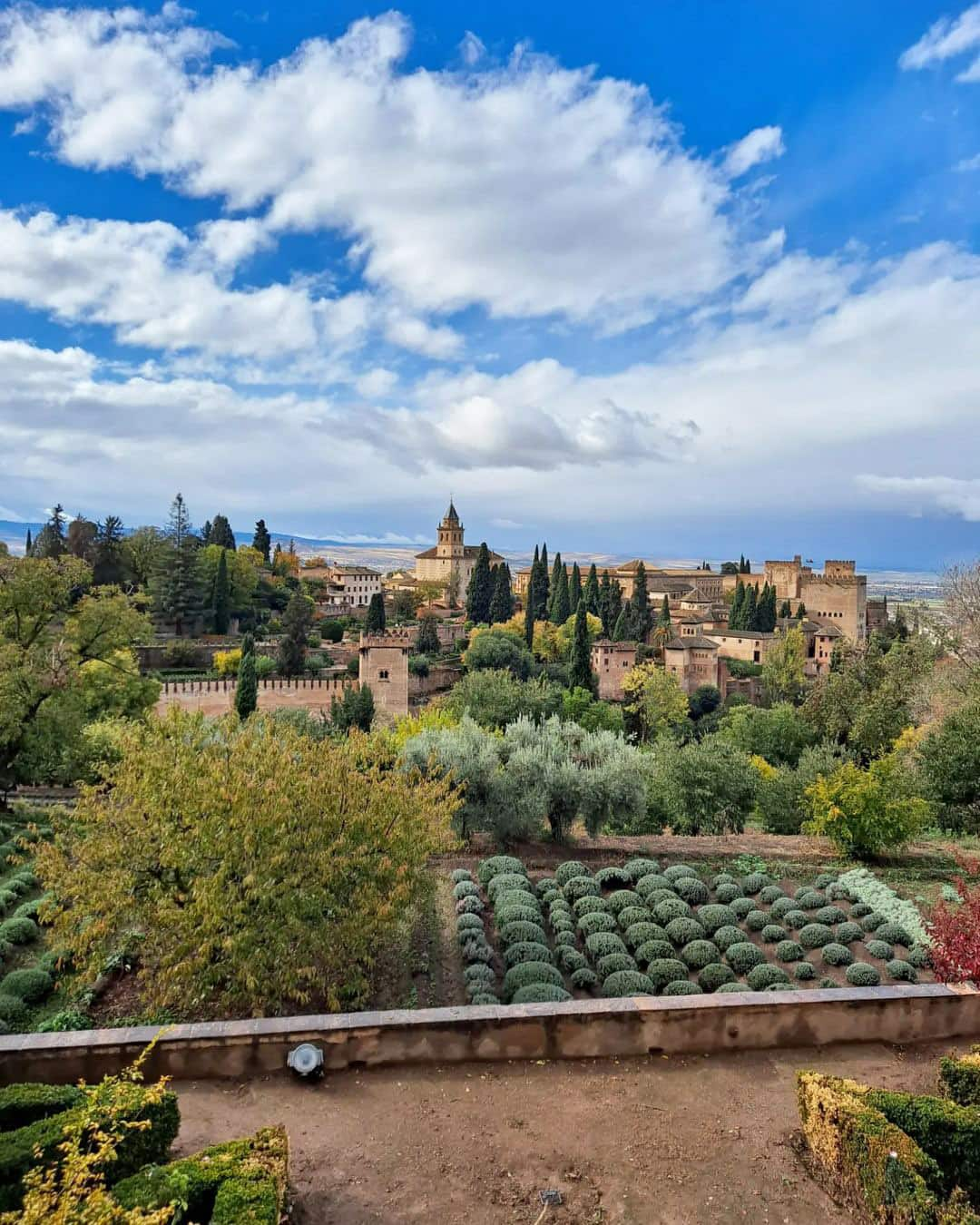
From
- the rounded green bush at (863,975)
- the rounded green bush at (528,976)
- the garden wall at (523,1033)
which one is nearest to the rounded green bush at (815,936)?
the rounded green bush at (863,975)

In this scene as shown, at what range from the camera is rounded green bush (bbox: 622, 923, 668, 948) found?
12.6 meters

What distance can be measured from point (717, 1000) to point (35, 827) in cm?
1844

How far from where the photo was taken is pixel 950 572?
27.3 m

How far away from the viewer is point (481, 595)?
72.4 metres

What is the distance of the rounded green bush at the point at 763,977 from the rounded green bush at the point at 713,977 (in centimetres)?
29

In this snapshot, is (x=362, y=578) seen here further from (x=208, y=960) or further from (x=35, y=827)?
(x=208, y=960)

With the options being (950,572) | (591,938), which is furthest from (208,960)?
(950,572)

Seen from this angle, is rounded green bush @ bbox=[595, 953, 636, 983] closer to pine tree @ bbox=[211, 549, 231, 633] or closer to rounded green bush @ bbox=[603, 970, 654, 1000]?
rounded green bush @ bbox=[603, 970, 654, 1000]

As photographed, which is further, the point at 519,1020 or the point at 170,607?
the point at 170,607

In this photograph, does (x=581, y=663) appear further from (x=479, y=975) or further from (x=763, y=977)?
(x=479, y=975)

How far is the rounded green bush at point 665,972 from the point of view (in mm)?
11281

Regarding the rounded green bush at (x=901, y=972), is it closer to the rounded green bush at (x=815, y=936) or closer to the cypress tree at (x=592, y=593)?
the rounded green bush at (x=815, y=936)

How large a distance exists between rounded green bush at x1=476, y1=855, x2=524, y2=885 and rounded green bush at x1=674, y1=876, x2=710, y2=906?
3.19m

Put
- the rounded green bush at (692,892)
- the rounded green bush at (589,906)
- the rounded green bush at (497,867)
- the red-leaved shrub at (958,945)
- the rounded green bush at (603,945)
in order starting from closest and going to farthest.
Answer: the red-leaved shrub at (958,945) < the rounded green bush at (603,945) < the rounded green bush at (589,906) < the rounded green bush at (692,892) < the rounded green bush at (497,867)
